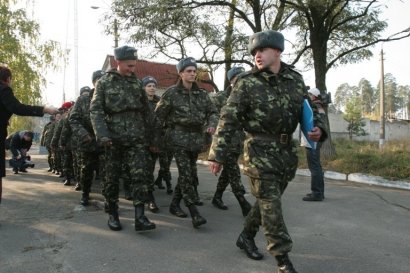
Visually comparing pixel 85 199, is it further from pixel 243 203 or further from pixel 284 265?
pixel 284 265

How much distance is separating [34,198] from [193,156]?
131 inches

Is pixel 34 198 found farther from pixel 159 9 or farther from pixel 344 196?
pixel 159 9

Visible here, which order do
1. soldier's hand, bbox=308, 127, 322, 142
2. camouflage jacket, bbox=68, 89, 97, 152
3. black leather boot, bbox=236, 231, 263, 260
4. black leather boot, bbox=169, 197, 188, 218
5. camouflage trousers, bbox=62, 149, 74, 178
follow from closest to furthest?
1. soldier's hand, bbox=308, 127, 322, 142
2. black leather boot, bbox=236, 231, 263, 260
3. black leather boot, bbox=169, 197, 188, 218
4. camouflage jacket, bbox=68, 89, 97, 152
5. camouflage trousers, bbox=62, 149, 74, 178

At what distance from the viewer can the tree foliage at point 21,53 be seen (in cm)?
1549

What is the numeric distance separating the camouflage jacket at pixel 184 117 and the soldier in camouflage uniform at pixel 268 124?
1.64 metres

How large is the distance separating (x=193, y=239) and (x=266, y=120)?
1740 millimetres

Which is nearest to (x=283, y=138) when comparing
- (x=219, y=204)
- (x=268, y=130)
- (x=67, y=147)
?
(x=268, y=130)

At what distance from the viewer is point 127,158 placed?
487cm

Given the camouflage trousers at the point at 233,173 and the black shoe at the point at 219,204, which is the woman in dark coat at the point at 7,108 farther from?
the black shoe at the point at 219,204

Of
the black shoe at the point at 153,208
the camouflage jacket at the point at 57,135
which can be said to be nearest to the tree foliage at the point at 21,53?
the camouflage jacket at the point at 57,135

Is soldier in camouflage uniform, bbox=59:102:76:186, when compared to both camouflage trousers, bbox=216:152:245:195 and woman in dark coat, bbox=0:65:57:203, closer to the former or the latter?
woman in dark coat, bbox=0:65:57:203

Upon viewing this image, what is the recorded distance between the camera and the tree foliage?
15.5 m

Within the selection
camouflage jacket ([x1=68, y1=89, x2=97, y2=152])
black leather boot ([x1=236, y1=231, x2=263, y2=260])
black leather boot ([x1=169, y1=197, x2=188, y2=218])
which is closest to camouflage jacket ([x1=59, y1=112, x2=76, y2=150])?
camouflage jacket ([x1=68, y1=89, x2=97, y2=152])

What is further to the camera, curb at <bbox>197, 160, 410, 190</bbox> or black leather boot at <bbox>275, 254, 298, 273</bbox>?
curb at <bbox>197, 160, 410, 190</bbox>
